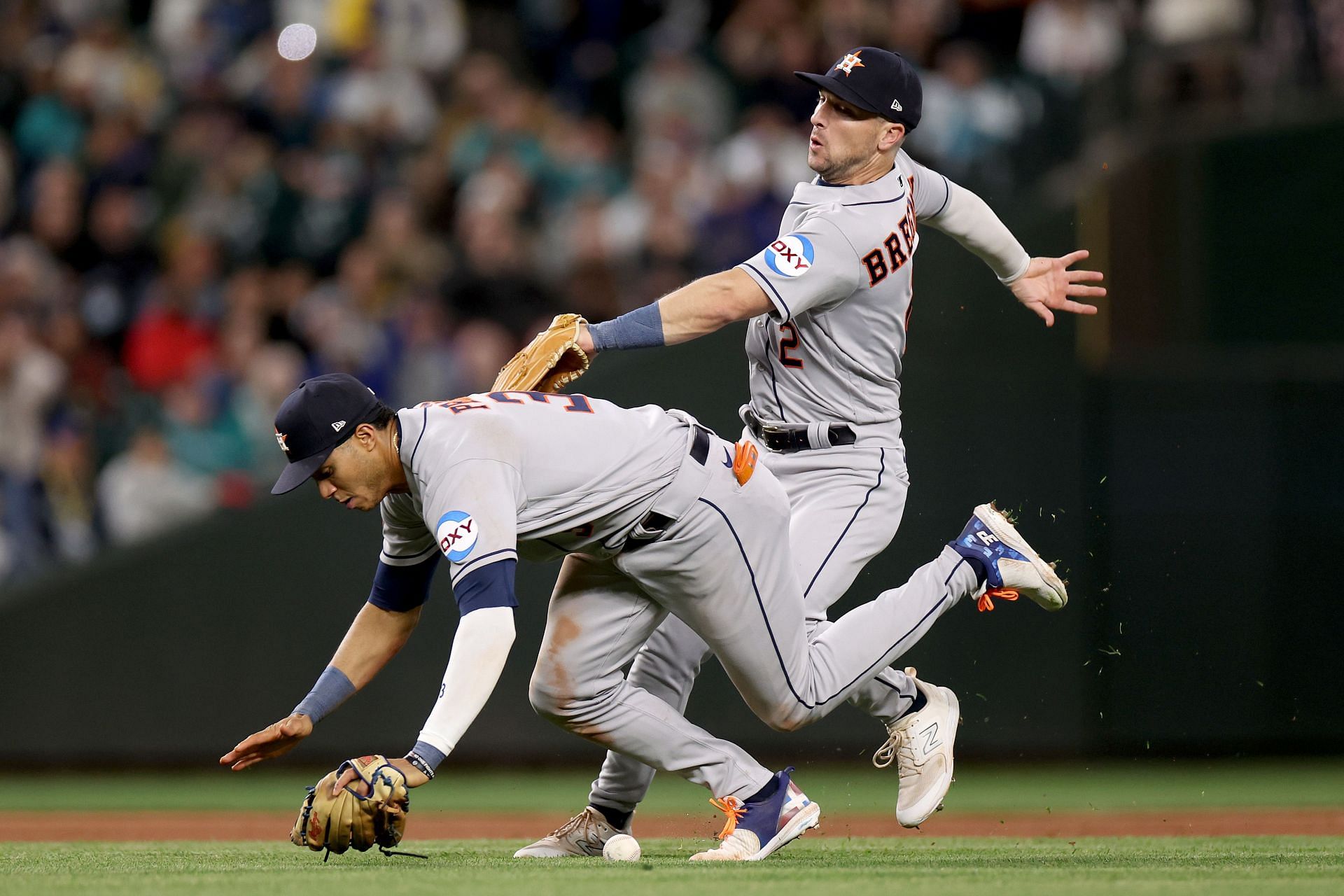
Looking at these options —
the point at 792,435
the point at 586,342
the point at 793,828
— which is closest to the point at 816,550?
the point at 792,435

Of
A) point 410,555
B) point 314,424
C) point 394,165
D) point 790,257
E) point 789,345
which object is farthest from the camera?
point 394,165

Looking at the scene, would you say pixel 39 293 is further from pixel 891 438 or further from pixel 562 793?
pixel 891 438

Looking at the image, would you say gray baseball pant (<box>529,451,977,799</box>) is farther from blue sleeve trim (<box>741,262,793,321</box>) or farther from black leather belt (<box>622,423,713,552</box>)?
blue sleeve trim (<box>741,262,793,321</box>)

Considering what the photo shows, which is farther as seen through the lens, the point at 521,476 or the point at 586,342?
the point at 586,342

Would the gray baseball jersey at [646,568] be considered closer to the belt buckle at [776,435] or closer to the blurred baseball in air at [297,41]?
the belt buckle at [776,435]

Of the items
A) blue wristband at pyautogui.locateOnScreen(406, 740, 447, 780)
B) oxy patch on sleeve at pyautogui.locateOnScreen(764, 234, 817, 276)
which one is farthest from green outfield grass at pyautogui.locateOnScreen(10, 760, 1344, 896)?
oxy patch on sleeve at pyautogui.locateOnScreen(764, 234, 817, 276)

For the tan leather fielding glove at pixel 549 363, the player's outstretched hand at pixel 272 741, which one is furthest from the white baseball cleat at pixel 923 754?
the player's outstretched hand at pixel 272 741

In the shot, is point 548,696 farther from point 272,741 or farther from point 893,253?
point 893,253
